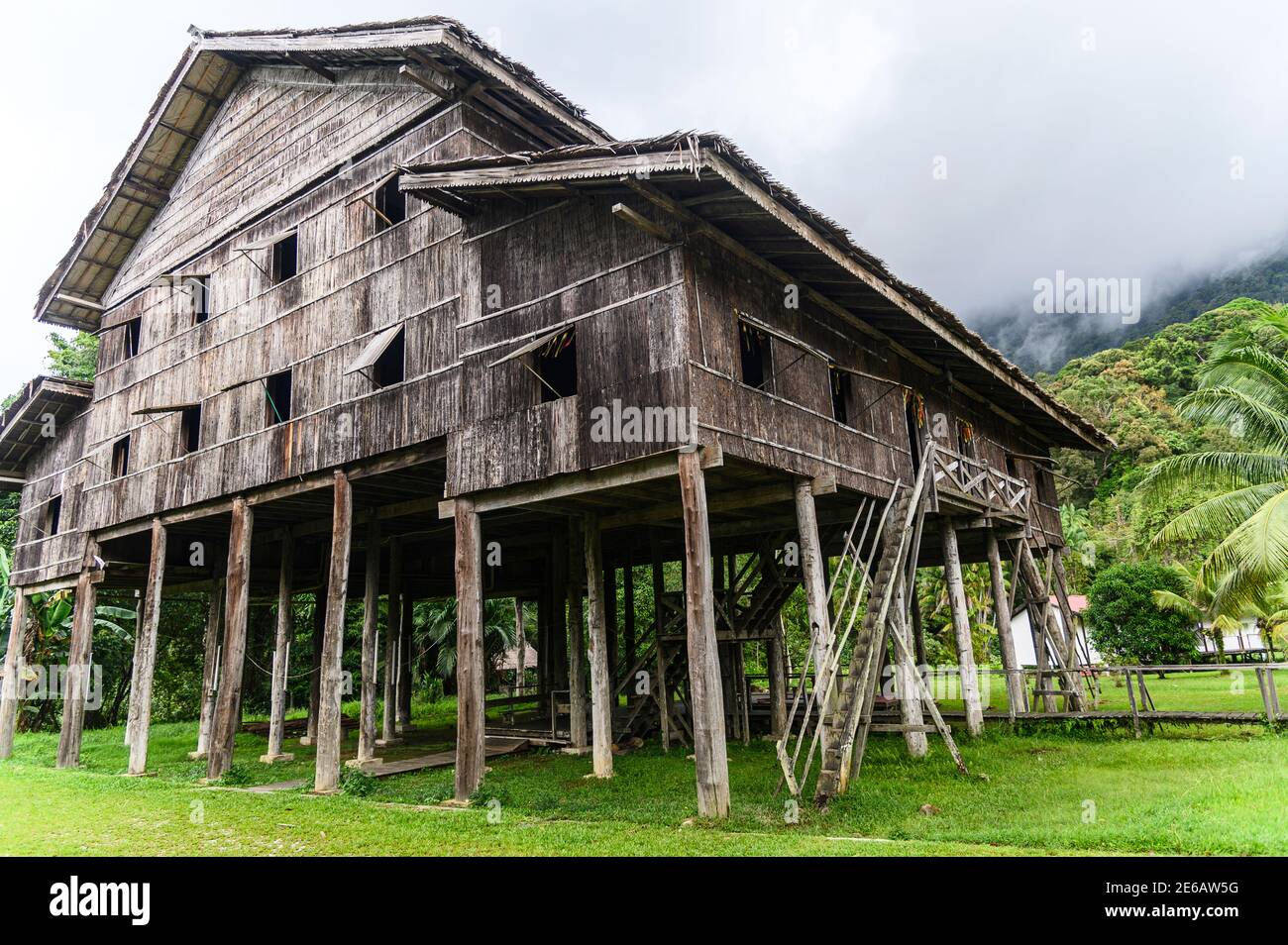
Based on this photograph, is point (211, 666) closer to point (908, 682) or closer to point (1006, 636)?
point (908, 682)

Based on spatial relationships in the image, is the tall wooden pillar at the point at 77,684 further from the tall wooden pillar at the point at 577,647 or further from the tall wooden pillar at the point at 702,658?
the tall wooden pillar at the point at 702,658

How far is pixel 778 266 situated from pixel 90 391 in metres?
18.2

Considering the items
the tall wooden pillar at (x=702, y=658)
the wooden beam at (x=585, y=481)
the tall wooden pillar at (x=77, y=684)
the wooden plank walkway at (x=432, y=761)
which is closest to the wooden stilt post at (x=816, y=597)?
the tall wooden pillar at (x=702, y=658)

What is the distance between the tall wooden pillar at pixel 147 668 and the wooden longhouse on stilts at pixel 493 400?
8 centimetres

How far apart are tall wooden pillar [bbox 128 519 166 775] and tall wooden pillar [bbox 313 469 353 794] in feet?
17.4

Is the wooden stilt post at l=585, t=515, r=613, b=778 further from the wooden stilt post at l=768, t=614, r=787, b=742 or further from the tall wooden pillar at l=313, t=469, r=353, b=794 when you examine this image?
the tall wooden pillar at l=313, t=469, r=353, b=794

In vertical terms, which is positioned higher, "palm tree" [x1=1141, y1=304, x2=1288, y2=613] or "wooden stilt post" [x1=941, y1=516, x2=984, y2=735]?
"palm tree" [x1=1141, y1=304, x2=1288, y2=613]

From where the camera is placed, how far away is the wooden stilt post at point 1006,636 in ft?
53.2

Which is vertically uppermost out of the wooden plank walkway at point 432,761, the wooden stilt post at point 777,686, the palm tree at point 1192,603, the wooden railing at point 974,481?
the wooden railing at point 974,481

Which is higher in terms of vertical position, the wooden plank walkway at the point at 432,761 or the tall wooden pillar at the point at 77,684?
the tall wooden pillar at the point at 77,684

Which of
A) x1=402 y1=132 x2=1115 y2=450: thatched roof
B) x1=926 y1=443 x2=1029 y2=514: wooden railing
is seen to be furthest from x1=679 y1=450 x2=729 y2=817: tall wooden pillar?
x1=926 y1=443 x2=1029 y2=514: wooden railing

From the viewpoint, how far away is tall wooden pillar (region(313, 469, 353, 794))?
40.9 ft
